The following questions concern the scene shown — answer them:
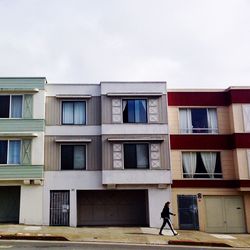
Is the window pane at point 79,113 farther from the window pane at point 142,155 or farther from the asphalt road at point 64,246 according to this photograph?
the asphalt road at point 64,246

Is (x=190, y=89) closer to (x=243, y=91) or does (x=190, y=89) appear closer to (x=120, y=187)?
(x=243, y=91)

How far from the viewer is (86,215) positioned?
22203mm

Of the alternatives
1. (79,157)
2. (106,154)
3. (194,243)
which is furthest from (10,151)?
(194,243)

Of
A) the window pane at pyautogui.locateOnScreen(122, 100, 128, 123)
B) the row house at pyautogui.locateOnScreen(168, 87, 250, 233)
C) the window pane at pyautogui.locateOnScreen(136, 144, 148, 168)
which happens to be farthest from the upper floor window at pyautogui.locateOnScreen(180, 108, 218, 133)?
the window pane at pyautogui.locateOnScreen(122, 100, 128, 123)

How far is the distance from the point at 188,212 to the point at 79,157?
734cm

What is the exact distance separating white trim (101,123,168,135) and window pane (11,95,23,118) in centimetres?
510

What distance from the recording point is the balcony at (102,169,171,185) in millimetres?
20688

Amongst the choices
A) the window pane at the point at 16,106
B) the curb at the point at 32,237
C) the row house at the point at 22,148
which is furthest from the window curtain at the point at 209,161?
the window pane at the point at 16,106

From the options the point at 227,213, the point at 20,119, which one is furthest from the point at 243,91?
the point at 20,119

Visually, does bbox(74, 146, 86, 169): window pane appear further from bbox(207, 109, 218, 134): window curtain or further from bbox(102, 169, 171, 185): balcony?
bbox(207, 109, 218, 134): window curtain

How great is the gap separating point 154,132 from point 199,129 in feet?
10.1

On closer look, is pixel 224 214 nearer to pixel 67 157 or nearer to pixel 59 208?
pixel 59 208

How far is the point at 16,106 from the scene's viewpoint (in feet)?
70.2

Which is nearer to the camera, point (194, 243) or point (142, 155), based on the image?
point (194, 243)
